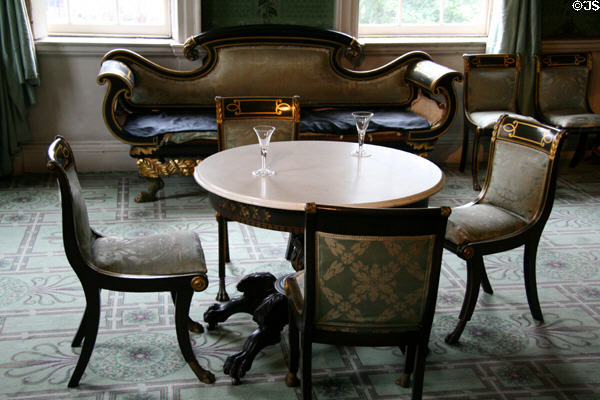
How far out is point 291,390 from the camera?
6.64 ft

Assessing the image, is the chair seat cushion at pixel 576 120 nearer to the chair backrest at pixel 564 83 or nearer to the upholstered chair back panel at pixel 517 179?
A: the chair backrest at pixel 564 83

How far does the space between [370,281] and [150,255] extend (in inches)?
30.8

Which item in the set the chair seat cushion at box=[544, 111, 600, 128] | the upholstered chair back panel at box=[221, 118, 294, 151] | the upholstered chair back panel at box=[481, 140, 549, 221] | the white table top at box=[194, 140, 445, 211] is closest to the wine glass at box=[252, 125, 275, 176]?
the white table top at box=[194, 140, 445, 211]

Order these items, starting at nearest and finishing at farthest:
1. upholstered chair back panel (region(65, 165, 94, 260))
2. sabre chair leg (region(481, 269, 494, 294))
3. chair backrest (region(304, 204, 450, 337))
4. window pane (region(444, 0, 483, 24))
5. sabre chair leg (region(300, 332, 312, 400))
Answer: chair backrest (region(304, 204, 450, 337))
sabre chair leg (region(300, 332, 312, 400))
upholstered chair back panel (region(65, 165, 94, 260))
sabre chair leg (region(481, 269, 494, 294))
window pane (region(444, 0, 483, 24))

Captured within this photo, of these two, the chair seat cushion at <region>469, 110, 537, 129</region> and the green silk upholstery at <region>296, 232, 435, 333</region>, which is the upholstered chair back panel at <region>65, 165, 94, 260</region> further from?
the chair seat cushion at <region>469, 110, 537, 129</region>

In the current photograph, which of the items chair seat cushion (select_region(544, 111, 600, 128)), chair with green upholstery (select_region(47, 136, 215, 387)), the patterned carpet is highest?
chair seat cushion (select_region(544, 111, 600, 128))

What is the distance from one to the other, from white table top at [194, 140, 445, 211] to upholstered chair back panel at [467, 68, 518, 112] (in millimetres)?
2006

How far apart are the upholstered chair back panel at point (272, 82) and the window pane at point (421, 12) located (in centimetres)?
62

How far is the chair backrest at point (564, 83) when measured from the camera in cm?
457

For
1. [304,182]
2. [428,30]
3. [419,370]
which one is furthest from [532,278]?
[428,30]

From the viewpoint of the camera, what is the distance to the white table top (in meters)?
1.99

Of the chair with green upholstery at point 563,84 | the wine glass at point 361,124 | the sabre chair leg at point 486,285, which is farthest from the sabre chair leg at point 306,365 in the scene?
the chair with green upholstery at point 563,84

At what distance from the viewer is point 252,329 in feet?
7.88

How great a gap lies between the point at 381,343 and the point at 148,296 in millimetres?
1245
